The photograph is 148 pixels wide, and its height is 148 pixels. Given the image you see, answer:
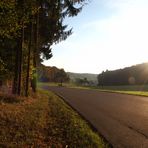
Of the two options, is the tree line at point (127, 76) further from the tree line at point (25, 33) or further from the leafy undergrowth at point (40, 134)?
the leafy undergrowth at point (40, 134)

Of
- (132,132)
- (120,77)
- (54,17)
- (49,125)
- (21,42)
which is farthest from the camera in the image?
(120,77)

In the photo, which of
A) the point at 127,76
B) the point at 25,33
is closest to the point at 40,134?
the point at 25,33

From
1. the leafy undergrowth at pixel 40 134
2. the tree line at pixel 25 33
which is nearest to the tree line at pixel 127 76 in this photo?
the tree line at pixel 25 33

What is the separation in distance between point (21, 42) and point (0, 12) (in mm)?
8513

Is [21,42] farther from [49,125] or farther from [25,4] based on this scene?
[49,125]

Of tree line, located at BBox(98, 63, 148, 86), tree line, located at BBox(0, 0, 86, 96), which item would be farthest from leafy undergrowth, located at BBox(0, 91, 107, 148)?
tree line, located at BBox(98, 63, 148, 86)

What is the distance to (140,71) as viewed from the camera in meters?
106

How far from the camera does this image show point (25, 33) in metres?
26.7

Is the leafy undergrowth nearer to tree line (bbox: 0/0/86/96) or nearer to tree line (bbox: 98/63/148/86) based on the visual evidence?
tree line (bbox: 0/0/86/96)

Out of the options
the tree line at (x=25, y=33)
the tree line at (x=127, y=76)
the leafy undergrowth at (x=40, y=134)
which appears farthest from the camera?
the tree line at (x=127, y=76)

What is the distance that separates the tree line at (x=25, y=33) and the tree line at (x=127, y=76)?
68448 millimetres

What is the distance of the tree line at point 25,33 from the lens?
14.2m

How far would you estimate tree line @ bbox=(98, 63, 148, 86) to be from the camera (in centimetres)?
10356

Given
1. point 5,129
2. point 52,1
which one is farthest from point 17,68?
point 5,129
